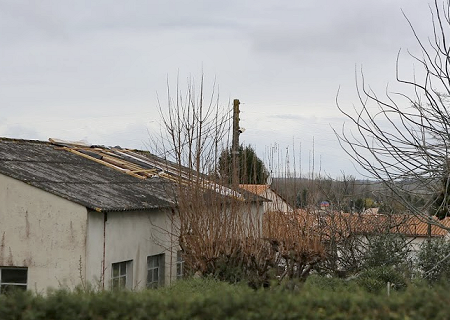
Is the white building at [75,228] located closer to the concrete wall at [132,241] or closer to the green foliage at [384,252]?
the concrete wall at [132,241]

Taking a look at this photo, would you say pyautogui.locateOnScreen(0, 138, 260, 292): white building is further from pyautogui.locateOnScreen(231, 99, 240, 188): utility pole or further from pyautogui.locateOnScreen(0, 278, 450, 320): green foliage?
pyautogui.locateOnScreen(0, 278, 450, 320): green foliage

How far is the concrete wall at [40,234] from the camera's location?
15078mm

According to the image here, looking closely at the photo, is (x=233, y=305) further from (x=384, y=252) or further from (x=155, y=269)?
(x=384, y=252)

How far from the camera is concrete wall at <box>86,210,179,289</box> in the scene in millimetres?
15297

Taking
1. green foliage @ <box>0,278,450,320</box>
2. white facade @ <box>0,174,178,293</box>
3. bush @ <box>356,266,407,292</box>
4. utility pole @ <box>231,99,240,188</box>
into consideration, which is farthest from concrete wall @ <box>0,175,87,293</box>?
green foliage @ <box>0,278,450,320</box>

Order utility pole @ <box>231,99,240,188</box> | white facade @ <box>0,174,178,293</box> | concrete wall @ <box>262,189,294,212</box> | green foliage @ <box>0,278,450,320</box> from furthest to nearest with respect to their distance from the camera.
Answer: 1. concrete wall @ <box>262,189,294,212</box>
2. utility pole @ <box>231,99,240,188</box>
3. white facade @ <box>0,174,178,293</box>
4. green foliage @ <box>0,278,450,320</box>

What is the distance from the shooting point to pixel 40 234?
15.3 meters

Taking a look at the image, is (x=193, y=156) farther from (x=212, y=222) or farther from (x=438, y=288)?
(x=438, y=288)

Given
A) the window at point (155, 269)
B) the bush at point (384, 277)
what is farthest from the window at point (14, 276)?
the bush at point (384, 277)

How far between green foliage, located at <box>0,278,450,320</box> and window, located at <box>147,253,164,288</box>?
449 inches

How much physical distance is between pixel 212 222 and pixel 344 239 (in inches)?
210

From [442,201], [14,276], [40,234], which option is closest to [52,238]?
[40,234]

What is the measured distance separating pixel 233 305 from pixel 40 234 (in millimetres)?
9994

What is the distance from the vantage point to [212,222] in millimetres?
16125
